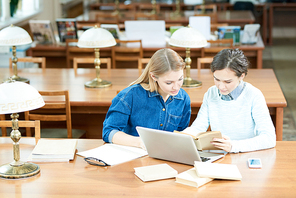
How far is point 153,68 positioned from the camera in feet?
7.11

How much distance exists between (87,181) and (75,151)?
36 centimetres

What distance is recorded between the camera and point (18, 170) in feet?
6.18

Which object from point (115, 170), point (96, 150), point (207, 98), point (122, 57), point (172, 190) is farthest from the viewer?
point (122, 57)

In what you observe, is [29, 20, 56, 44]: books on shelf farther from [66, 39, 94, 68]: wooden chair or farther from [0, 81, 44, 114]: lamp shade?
[0, 81, 44, 114]: lamp shade

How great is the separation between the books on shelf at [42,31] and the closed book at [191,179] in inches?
155

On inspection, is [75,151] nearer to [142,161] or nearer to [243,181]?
[142,161]

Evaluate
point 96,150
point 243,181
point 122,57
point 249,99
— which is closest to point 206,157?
point 243,181

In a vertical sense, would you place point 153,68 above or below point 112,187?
above

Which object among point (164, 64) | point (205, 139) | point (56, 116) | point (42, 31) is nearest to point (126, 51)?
point (42, 31)

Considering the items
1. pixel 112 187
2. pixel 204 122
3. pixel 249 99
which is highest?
pixel 249 99

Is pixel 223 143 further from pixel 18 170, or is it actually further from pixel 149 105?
pixel 18 170

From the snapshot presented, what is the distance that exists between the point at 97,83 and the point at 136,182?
1.92 metres

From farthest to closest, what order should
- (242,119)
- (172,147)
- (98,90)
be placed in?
1. (98,90)
2. (242,119)
3. (172,147)

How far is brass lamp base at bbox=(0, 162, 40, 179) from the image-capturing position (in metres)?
1.86
